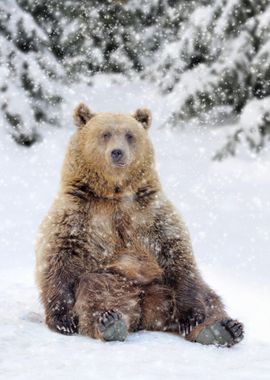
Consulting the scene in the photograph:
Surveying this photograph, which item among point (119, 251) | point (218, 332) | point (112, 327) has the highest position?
point (119, 251)

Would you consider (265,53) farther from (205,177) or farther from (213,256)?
(205,177)

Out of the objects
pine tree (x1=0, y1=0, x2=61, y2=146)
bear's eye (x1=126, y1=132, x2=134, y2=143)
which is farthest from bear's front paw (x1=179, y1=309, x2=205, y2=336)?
pine tree (x1=0, y1=0, x2=61, y2=146)

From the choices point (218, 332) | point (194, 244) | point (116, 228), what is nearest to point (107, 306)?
point (116, 228)

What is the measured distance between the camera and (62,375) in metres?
3.41

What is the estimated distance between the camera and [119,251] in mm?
4809

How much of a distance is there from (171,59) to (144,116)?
22.1 ft

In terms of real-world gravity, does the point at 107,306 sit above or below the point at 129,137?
below

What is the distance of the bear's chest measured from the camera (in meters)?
4.78

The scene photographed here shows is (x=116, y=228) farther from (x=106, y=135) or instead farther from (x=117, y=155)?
(x=106, y=135)

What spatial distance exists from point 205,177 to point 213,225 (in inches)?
83.7

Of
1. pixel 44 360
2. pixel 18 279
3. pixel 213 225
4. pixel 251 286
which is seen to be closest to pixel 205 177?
pixel 213 225

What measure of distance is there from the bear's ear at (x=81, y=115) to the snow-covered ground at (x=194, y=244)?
4.36 feet

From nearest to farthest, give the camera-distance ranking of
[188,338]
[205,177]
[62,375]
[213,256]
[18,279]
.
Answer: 1. [62,375]
2. [188,338]
3. [18,279]
4. [213,256]
5. [205,177]

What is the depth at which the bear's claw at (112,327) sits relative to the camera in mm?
4363
